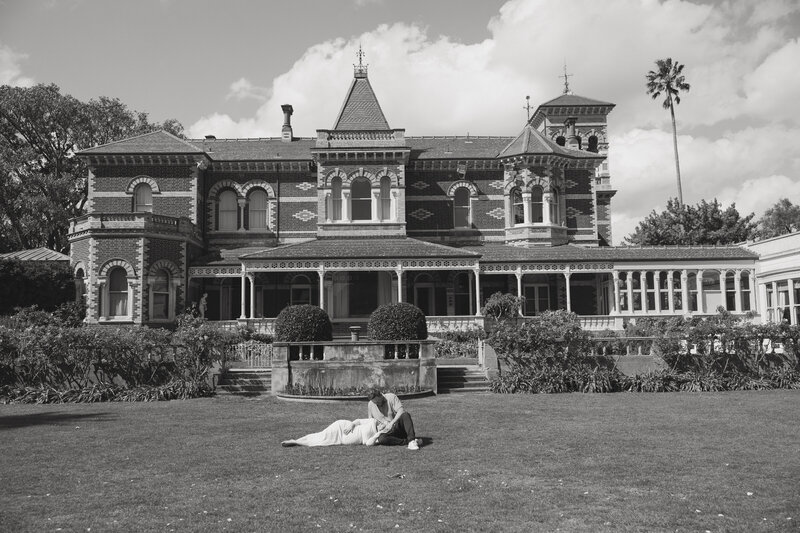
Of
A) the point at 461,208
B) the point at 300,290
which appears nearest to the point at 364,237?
the point at 300,290

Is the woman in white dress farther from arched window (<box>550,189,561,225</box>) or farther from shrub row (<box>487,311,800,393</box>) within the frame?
arched window (<box>550,189,561,225</box>)

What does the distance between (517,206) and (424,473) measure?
2703 centimetres

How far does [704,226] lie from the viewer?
44594 mm

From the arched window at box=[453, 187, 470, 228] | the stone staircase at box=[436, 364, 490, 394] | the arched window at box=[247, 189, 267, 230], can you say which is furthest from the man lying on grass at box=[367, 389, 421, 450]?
the arched window at box=[247, 189, 267, 230]

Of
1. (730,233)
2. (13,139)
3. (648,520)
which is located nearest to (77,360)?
(648,520)

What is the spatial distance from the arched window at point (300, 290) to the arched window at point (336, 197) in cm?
344

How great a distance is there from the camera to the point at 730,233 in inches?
1727

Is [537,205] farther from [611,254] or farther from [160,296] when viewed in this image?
[160,296]

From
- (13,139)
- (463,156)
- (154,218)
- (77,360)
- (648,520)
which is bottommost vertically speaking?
(648,520)

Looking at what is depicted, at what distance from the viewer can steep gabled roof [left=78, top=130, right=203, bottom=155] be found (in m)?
32.8

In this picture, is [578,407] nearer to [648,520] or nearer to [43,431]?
[648,520]

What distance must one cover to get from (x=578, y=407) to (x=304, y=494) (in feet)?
29.2

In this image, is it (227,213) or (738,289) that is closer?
(738,289)

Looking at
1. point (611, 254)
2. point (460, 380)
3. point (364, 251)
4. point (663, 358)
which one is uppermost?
point (364, 251)
